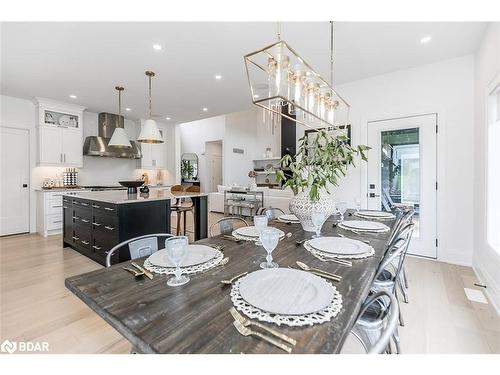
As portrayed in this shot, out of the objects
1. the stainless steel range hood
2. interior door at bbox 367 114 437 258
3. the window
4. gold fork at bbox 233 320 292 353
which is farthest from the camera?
the stainless steel range hood

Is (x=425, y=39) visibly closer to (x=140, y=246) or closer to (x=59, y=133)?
(x=140, y=246)

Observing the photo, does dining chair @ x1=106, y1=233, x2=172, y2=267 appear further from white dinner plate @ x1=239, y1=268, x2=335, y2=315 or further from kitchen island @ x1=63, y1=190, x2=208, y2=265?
kitchen island @ x1=63, y1=190, x2=208, y2=265

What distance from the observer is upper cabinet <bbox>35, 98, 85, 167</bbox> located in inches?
194

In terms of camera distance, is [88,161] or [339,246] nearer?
[339,246]

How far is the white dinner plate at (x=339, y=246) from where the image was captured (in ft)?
4.33

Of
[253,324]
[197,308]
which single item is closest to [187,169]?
[197,308]

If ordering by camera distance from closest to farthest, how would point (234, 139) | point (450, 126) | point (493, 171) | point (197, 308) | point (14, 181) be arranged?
point (197, 308)
point (493, 171)
point (450, 126)
point (14, 181)
point (234, 139)

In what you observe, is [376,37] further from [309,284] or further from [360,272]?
[309,284]

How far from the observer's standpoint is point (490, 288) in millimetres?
2410

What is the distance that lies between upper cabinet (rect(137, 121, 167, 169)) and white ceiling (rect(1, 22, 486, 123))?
7.92ft

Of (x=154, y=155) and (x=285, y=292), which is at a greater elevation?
(x=154, y=155)

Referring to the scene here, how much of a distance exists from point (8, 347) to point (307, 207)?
89.4 inches

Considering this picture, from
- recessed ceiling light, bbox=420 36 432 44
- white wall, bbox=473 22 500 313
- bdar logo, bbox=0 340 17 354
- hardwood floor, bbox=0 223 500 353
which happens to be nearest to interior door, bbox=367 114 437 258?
white wall, bbox=473 22 500 313

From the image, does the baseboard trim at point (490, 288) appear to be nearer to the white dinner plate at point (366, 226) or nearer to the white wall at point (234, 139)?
the white dinner plate at point (366, 226)
